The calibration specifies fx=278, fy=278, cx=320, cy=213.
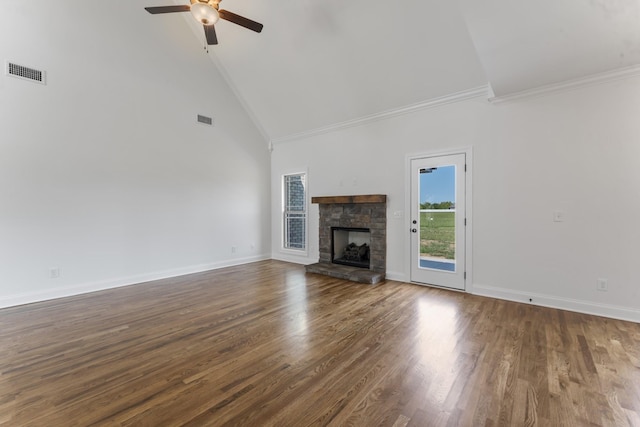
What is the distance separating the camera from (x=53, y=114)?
12.6ft

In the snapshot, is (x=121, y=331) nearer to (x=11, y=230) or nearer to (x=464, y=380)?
(x=11, y=230)

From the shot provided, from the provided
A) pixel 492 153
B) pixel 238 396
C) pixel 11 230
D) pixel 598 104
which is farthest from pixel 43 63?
pixel 598 104

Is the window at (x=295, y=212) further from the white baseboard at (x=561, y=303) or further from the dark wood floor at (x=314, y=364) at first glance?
the white baseboard at (x=561, y=303)

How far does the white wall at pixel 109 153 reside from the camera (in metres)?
3.61

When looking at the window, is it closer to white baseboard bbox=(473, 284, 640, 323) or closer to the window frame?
the window frame

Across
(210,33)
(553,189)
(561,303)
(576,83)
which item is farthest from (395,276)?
(210,33)

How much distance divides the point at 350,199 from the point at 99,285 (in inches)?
168

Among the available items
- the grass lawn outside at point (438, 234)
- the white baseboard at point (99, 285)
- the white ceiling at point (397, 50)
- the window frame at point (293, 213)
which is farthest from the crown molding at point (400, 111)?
the white baseboard at point (99, 285)

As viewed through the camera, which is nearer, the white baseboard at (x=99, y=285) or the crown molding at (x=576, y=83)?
the crown molding at (x=576, y=83)

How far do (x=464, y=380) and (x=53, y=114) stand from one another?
568 centimetres

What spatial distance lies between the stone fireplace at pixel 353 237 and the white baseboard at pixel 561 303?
5.28 feet

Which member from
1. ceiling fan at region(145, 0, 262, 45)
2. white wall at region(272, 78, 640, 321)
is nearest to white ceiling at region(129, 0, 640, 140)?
white wall at region(272, 78, 640, 321)

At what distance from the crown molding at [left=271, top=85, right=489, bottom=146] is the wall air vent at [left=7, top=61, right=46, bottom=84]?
4.04 meters

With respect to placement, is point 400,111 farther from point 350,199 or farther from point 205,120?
point 205,120
